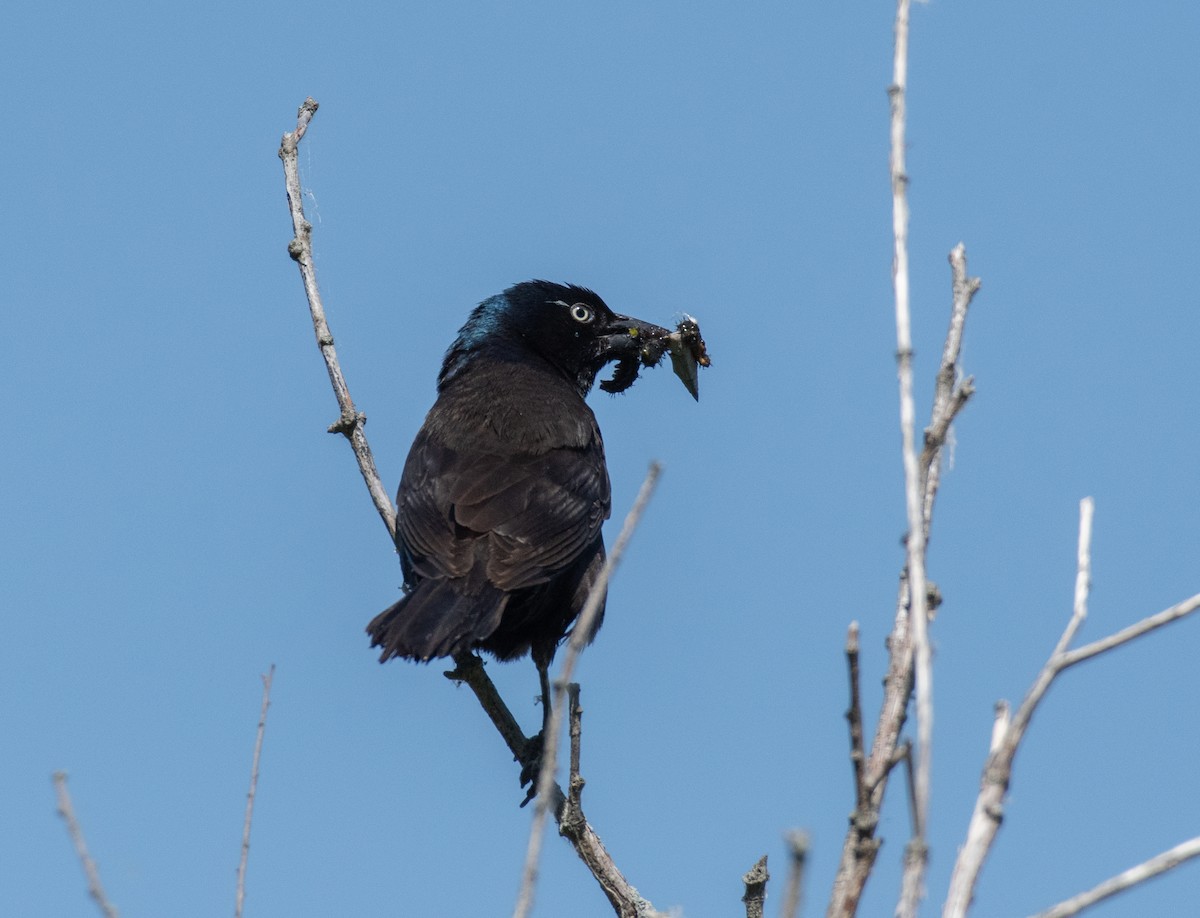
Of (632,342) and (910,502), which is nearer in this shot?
(910,502)

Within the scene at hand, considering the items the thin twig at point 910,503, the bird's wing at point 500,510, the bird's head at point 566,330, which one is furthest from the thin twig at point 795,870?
the bird's head at point 566,330

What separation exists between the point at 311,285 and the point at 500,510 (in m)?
1.22

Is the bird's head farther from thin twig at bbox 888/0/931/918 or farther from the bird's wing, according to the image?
thin twig at bbox 888/0/931/918

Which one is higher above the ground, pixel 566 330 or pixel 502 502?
pixel 566 330

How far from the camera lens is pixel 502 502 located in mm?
6133

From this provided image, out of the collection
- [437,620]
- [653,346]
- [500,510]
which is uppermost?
[653,346]

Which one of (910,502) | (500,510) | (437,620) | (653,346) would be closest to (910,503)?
(910,502)

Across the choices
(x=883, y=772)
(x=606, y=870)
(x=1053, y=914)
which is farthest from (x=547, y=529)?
(x=1053, y=914)

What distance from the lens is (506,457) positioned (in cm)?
643

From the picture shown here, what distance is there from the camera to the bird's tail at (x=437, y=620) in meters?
5.10

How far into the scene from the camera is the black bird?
5.45 m

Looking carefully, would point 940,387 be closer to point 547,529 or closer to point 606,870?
point 606,870

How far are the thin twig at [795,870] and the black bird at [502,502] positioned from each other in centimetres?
331

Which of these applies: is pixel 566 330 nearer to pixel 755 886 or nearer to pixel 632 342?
pixel 632 342
